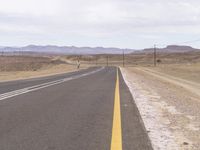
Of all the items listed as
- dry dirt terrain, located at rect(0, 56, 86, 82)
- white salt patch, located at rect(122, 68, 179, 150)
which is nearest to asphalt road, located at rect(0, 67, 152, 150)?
white salt patch, located at rect(122, 68, 179, 150)

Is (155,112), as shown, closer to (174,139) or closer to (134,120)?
(134,120)

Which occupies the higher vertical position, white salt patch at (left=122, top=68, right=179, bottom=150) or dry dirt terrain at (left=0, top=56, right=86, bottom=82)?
white salt patch at (left=122, top=68, right=179, bottom=150)

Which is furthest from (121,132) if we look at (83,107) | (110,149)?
(83,107)

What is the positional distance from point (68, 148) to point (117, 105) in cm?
677

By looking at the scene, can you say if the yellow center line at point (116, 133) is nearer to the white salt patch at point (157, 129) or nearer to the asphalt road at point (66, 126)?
the asphalt road at point (66, 126)

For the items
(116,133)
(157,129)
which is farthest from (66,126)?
(157,129)

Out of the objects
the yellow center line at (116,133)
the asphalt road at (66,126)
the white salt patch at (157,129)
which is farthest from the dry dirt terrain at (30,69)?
the yellow center line at (116,133)

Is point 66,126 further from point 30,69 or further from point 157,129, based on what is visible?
point 30,69

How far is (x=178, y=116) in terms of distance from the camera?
11.3m

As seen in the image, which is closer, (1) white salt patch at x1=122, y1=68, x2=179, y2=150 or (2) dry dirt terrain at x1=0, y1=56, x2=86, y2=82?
(1) white salt patch at x1=122, y1=68, x2=179, y2=150

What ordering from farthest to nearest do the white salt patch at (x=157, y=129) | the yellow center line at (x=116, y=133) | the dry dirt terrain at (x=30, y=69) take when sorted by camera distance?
the dry dirt terrain at (x=30, y=69) → the white salt patch at (x=157, y=129) → the yellow center line at (x=116, y=133)

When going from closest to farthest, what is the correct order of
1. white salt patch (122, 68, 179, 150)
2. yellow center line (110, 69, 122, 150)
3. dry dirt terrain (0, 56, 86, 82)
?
yellow center line (110, 69, 122, 150)
white salt patch (122, 68, 179, 150)
dry dirt terrain (0, 56, 86, 82)

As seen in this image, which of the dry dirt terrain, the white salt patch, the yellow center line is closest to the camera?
the yellow center line

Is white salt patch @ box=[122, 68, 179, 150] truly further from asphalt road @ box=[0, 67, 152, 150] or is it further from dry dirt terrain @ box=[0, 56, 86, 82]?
dry dirt terrain @ box=[0, 56, 86, 82]
